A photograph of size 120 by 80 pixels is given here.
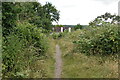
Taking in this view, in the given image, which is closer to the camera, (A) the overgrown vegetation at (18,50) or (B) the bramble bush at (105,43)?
(A) the overgrown vegetation at (18,50)

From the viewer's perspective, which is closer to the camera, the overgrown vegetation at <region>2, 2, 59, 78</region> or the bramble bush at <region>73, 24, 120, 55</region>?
the overgrown vegetation at <region>2, 2, 59, 78</region>

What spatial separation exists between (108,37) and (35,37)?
15.3ft

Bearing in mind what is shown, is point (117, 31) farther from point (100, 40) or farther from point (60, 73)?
point (60, 73)

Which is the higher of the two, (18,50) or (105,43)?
(105,43)

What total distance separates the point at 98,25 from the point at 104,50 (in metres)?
3.49

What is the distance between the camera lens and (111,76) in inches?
256

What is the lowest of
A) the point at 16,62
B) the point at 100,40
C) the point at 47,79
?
the point at 47,79

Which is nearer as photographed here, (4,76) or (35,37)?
(4,76)

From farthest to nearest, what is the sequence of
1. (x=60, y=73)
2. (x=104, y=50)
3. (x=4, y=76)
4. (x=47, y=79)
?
(x=104, y=50)
(x=60, y=73)
(x=47, y=79)
(x=4, y=76)

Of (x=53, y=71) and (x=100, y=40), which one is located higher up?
(x=100, y=40)

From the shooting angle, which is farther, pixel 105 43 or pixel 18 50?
pixel 105 43

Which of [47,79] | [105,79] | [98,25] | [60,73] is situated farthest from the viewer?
[98,25]

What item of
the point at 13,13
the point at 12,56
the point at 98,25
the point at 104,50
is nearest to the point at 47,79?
the point at 12,56

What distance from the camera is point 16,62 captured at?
22.0ft
